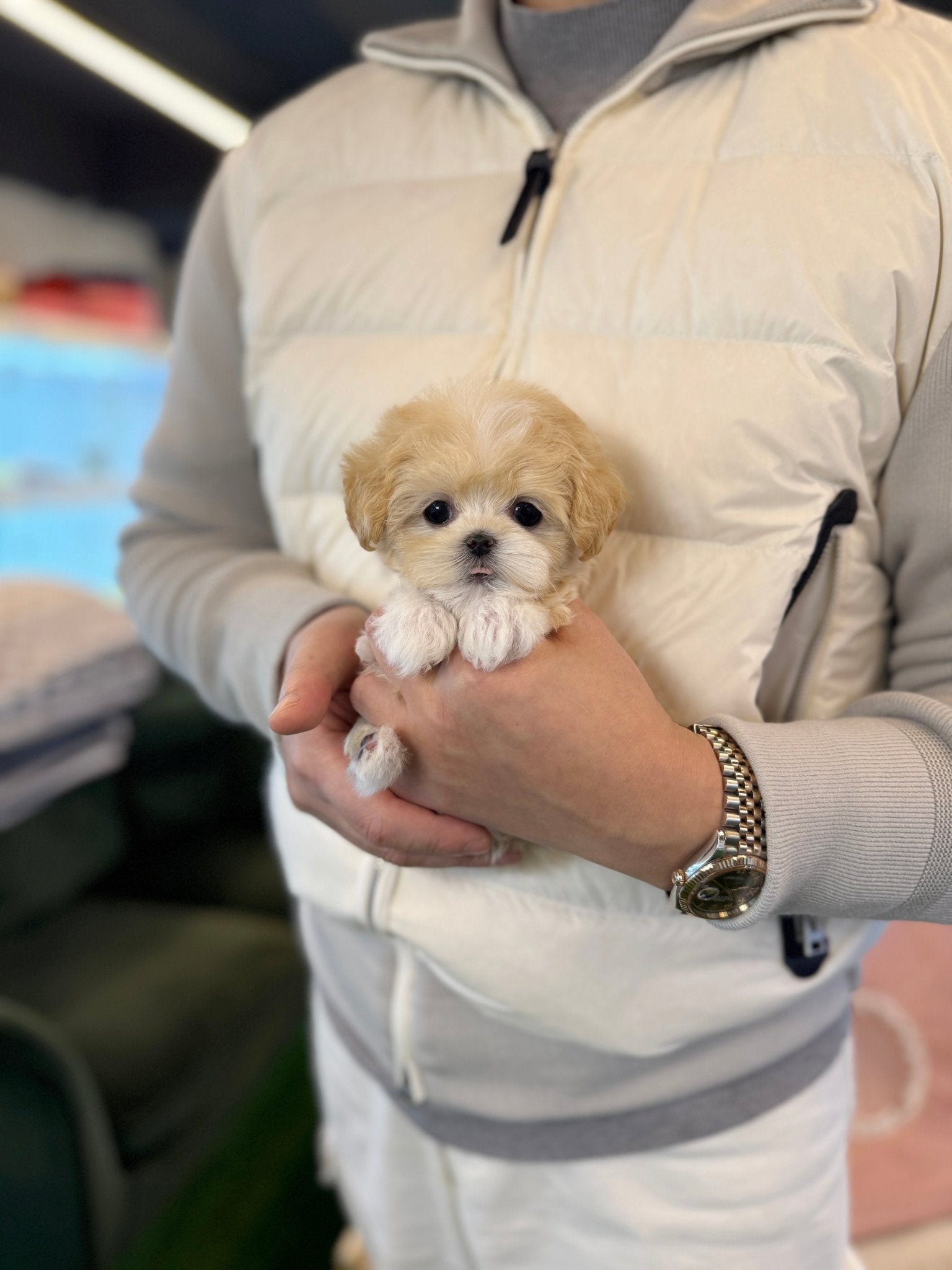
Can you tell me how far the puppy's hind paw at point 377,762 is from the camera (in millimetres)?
687

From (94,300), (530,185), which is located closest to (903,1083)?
(530,185)

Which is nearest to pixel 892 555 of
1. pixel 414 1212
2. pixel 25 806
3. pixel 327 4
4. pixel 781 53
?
pixel 781 53

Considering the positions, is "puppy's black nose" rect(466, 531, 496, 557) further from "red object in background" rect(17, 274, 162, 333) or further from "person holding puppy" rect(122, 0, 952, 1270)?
"red object in background" rect(17, 274, 162, 333)

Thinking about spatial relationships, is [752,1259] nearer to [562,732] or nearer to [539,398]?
[562,732]

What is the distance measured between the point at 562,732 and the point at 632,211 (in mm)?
467

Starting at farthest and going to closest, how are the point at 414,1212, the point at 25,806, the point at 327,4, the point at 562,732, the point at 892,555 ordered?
the point at 327,4
the point at 25,806
the point at 414,1212
the point at 892,555
the point at 562,732

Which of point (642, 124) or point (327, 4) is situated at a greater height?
point (327, 4)

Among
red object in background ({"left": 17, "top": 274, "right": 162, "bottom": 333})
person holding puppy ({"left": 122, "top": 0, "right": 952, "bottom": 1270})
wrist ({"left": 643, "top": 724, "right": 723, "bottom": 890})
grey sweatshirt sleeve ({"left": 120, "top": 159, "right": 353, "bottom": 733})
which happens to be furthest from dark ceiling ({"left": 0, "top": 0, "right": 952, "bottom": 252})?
wrist ({"left": 643, "top": 724, "right": 723, "bottom": 890})

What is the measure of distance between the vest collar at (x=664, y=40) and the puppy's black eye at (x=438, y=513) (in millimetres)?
400

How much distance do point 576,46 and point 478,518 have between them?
0.50 m

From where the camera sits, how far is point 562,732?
0.65 metres

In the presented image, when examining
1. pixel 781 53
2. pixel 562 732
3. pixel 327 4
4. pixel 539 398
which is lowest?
pixel 562 732

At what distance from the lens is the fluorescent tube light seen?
260 cm

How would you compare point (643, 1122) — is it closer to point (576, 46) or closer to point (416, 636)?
point (416, 636)
